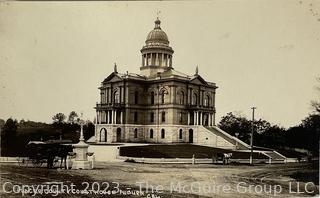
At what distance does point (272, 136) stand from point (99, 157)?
3906mm

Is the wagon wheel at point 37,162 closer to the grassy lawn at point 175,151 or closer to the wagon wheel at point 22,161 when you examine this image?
the wagon wheel at point 22,161

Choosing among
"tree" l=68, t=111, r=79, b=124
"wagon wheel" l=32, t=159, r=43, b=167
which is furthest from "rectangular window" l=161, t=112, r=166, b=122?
"wagon wheel" l=32, t=159, r=43, b=167

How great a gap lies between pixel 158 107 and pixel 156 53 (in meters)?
1.70

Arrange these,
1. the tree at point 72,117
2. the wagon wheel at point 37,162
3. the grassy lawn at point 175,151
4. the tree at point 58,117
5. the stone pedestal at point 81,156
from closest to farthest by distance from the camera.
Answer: the tree at point 58,117, the tree at point 72,117, the wagon wheel at point 37,162, the stone pedestal at point 81,156, the grassy lawn at point 175,151

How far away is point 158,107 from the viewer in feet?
36.2

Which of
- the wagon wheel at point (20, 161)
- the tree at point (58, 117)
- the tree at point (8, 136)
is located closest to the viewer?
the tree at point (8, 136)

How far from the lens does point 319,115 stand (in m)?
10.2

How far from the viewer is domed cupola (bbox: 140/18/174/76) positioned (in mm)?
9062

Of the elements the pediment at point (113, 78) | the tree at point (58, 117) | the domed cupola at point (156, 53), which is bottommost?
the tree at point (58, 117)

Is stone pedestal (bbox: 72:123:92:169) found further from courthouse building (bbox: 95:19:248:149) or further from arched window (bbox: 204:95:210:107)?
arched window (bbox: 204:95:210:107)

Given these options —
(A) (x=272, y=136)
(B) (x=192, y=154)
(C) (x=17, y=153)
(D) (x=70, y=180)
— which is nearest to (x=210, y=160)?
(B) (x=192, y=154)

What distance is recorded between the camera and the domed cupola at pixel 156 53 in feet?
29.7

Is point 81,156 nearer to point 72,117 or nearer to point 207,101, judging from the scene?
point 72,117

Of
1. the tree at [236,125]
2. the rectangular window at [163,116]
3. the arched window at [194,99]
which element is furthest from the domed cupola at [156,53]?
the tree at [236,125]
